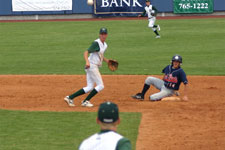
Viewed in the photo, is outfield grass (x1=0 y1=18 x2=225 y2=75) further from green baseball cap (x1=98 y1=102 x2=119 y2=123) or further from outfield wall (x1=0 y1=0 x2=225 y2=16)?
green baseball cap (x1=98 y1=102 x2=119 y2=123)

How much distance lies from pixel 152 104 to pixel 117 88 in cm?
261

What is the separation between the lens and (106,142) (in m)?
4.14

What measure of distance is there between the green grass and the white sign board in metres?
29.4

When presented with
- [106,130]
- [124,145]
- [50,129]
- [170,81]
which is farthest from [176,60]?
[124,145]

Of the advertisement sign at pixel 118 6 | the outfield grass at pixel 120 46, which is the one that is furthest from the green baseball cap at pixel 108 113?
the advertisement sign at pixel 118 6

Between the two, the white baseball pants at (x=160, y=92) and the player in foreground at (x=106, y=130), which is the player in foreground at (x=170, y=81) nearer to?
the white baseball pants at (x=160, y=92)

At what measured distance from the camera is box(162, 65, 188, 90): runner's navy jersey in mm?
11906

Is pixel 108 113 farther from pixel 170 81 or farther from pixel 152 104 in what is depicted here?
pixel 170 81

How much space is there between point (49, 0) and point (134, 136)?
32.1m

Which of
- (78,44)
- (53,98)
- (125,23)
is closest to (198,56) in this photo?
(78,44)

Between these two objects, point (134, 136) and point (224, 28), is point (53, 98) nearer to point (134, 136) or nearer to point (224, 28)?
point (134, 136)

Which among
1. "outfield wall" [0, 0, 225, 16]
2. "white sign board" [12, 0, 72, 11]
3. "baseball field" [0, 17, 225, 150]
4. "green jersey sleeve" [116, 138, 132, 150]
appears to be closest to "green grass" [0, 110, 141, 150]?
"baseball field" [0, 17, 225, 150]

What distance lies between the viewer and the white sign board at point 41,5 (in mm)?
40094

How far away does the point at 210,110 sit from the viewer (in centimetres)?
1130
